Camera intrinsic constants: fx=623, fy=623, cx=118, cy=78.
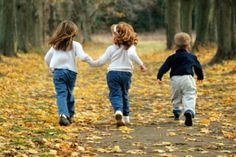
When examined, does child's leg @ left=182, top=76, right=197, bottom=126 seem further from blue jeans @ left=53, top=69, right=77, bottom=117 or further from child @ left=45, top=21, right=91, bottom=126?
blue jeans @ left=53, top=69, right=77, bottom=117

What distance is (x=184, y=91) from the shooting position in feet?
34.7

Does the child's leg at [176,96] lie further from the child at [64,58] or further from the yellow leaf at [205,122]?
the child at [64,58]

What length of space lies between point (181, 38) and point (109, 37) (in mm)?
72770

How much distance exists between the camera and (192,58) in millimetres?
10648

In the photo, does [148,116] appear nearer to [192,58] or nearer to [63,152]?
[192,58]

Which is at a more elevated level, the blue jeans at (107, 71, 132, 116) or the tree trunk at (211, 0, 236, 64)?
the tree trunk at (211, 0, 236, 64)

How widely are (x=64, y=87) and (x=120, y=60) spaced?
1038mm

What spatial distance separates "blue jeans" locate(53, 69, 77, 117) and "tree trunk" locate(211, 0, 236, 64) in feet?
43.0

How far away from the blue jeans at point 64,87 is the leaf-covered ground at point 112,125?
33 centimetres

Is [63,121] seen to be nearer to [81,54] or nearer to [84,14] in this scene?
[81,54]

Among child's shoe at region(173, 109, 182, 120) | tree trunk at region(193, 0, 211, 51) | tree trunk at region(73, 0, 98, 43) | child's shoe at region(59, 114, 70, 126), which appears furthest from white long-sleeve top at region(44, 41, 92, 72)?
tree trunk at region(73, 0, 98, 43)

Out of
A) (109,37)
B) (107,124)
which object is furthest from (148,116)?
(109,37)

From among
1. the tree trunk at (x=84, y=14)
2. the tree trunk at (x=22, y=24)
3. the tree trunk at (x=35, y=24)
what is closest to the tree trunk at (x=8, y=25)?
the tree trunk at (x=22, y=24)

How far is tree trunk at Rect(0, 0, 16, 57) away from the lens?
27250 mm
